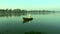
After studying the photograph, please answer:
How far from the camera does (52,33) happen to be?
88.3 feet

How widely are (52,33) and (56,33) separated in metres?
0.86

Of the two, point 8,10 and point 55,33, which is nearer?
point 55,33

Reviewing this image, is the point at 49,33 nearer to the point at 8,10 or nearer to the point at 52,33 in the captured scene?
the point at 52,33

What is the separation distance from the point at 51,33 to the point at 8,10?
175597 millimetres

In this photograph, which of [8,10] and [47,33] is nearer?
[47,33]

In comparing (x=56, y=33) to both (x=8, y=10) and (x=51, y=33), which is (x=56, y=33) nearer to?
(x=51, y=33)

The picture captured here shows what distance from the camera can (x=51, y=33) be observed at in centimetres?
2692

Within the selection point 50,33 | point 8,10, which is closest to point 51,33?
point 50,33

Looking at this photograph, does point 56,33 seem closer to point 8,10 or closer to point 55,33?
point 55,33

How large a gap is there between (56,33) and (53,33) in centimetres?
65

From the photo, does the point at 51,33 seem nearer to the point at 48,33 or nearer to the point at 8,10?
the point at 48,33

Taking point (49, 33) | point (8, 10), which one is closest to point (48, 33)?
point (49, 33)

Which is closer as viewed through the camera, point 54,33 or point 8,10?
point 54,33

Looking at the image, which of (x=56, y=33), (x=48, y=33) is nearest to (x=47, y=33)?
(x=48, y=33)
